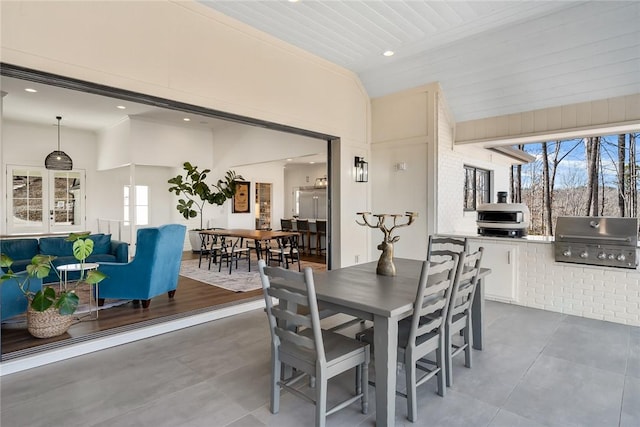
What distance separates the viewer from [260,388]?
7.98 feet

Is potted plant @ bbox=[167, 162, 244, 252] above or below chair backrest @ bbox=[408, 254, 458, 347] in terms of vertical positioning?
above

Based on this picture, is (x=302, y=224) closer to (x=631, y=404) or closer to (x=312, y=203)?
(x=312, y=203)

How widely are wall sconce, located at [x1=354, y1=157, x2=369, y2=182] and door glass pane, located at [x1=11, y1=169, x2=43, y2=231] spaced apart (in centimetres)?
746

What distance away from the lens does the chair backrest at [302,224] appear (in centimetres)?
874

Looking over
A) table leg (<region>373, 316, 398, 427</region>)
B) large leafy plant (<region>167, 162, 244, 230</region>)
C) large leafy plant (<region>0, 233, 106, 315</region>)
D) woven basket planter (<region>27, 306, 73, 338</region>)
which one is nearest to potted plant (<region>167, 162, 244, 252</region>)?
large leafy plant (<region>167, 162, 244, 230</region>)

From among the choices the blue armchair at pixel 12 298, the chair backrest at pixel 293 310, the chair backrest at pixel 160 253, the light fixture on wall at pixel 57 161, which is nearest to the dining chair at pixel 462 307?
the chair backrest at pixel 293 310

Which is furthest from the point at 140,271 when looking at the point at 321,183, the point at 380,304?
the point at 321,183

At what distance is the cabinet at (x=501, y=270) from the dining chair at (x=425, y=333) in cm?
252

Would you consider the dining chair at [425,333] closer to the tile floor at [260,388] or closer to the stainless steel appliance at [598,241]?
the tile floor at [260,388]


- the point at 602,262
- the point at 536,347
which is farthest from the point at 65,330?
the point at 602,262

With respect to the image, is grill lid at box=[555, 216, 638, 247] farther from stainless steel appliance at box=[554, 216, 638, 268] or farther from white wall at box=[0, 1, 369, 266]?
white wall at box=[0, 1, 369, 266]

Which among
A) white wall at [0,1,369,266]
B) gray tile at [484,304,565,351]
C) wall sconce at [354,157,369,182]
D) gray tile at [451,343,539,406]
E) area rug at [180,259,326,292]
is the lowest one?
gray tile at [451,343,539,406]

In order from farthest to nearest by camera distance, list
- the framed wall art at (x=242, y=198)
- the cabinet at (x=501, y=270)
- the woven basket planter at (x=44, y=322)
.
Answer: the framed wall art at (x=242, y=198)
the cabinet at (x=501, y=270)
the woven basket planter at (x=44, y=322)

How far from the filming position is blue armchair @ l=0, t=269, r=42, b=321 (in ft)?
10.6
